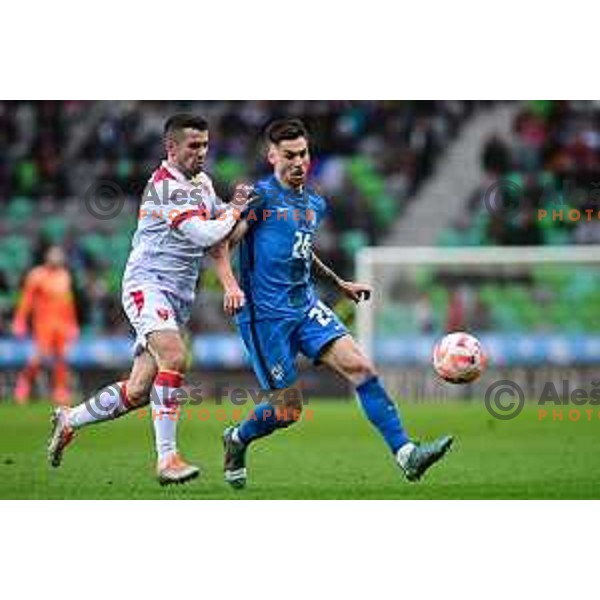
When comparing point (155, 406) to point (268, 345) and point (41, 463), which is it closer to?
point (268, 345)

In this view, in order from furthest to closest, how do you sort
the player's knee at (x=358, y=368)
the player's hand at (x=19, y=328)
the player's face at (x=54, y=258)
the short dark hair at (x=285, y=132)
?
the player's face at (x=54, y=258)
the player's hand at (x=19, y=328)
the short dark hair at (x=285, y=132)
the player's knee at (x=358, y=368)

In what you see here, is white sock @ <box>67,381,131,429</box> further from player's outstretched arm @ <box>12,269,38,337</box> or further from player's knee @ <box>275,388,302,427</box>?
player's outstretched arm @ <box>12,269,38,337</box>

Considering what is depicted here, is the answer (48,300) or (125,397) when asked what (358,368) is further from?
(48,300)

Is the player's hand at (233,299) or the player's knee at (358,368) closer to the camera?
the player's hand at (233,299)

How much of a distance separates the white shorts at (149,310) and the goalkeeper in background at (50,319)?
25.5 ft

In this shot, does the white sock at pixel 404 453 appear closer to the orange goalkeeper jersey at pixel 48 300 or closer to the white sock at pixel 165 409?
the white sock at pixel 165 409

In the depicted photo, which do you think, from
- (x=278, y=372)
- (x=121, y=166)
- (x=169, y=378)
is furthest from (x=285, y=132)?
(x=121, y=166)

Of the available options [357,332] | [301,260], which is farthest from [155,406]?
[357,332]

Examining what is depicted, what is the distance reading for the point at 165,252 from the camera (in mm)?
7297

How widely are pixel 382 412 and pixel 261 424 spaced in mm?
604

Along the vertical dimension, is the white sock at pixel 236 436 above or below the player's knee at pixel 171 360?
below

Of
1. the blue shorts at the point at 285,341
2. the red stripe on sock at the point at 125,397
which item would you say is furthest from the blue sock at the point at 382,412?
the red stripe on sock at the point at 125,397

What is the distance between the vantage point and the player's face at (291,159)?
23.8 ft

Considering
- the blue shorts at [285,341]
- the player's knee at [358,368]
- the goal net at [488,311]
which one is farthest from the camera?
the goal net at [488,311]
